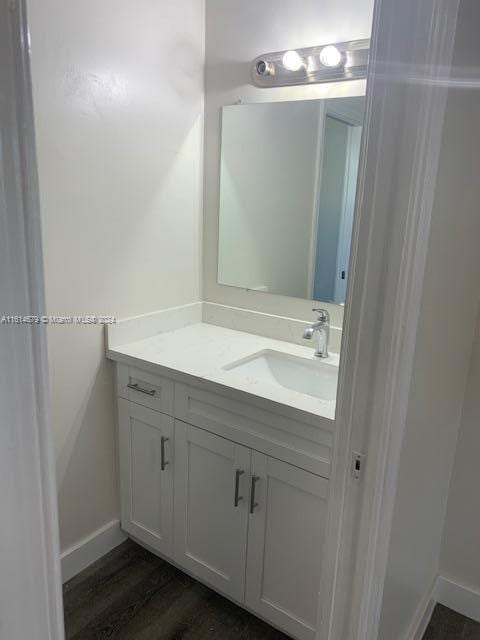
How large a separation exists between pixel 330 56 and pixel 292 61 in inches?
5.9

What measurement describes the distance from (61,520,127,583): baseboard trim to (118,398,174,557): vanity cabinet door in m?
0.08

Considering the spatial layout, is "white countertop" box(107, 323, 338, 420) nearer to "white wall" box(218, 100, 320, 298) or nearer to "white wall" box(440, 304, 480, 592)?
"white wall" box(218, 100, 320, 298)

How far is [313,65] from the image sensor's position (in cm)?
181

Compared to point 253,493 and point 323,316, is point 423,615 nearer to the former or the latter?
point 253,493

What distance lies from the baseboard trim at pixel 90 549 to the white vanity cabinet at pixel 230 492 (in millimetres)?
119

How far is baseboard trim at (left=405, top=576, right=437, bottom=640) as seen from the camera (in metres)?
1.64

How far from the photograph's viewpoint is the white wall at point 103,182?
160 cm

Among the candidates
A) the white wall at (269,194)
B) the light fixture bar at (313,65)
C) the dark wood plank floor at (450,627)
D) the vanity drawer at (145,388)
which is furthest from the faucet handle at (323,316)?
the dark wood plank floor at (450,627)

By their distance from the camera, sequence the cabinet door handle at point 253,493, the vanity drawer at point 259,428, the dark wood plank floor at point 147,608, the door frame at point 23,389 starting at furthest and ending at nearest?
the dark wood plank floor at point 147,608 < the cabinet door handle at point 253,493 < the vanity drawer at point 259,428 < the door frame at point 23,389

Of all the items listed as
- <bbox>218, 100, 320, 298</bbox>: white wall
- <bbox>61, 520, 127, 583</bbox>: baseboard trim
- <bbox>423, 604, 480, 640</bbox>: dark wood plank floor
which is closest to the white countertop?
<bbox>218, 100, 320, 298</bbox>: white wall

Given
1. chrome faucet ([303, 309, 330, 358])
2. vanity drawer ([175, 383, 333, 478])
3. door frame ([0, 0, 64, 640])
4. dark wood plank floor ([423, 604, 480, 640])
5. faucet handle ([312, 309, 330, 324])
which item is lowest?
dark wood plank floor ([423, 604, 480, 640])

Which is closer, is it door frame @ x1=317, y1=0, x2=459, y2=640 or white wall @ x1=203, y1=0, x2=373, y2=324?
door frame @ x1=317, y1=0, x2=459, y2=640

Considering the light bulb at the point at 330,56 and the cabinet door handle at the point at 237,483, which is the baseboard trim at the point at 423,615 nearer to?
the cabinet door handle at the point at 237,483

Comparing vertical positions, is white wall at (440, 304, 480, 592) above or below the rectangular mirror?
below
